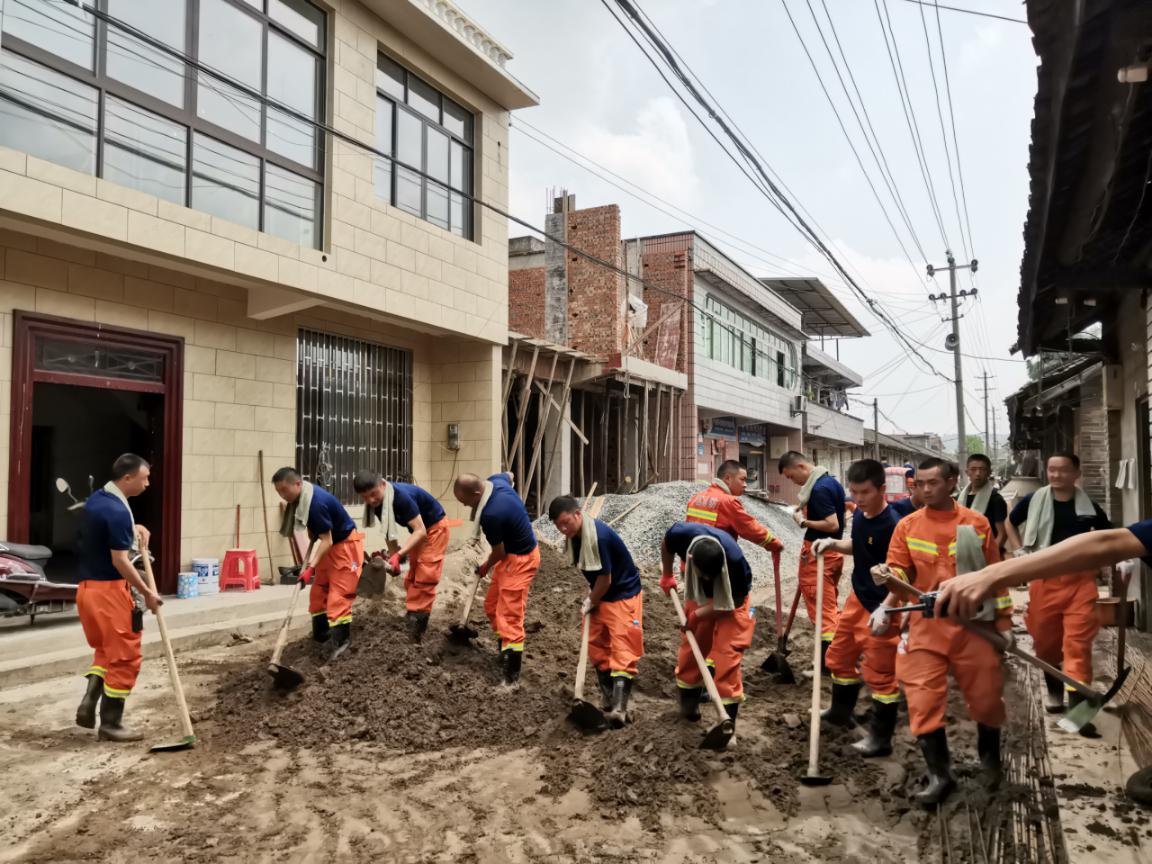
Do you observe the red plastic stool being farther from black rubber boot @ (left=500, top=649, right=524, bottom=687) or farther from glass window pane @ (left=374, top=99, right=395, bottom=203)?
glass window pane @ (left=374, top=99, right=395, bottom=203)

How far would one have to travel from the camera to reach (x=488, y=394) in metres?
11.9

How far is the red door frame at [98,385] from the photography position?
283 inches

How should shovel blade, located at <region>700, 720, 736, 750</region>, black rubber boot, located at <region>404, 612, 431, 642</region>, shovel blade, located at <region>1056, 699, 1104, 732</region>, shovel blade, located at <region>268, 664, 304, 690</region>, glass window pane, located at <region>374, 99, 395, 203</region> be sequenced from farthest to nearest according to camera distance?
glass window pane, located at <region>374, 99, 395, 203</region>
black rubber boot, located at <region>404, 612, 431, 642</region>
shovel blade, located at <region>268, 664, 304, 690</region>
shovel blade, located at <region>700, 720, 736, 750</region>
shovel blade, located at <region>1056, 699, 1104, 732</region>

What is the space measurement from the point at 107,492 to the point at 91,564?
0.44m

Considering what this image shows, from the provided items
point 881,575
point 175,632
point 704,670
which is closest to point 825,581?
point 704,670

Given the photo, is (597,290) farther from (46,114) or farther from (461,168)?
(46,114)

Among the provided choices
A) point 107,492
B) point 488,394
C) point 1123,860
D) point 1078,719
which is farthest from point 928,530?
point 488,394

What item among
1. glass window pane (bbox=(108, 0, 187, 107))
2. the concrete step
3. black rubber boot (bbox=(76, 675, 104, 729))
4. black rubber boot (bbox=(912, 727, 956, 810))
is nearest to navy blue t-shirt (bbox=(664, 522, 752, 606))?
black rubber boot (bbox=(912, 727, 956, 810))

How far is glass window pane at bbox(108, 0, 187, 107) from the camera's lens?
A: 756 cm

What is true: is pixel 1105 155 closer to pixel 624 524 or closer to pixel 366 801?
pixel 366 801

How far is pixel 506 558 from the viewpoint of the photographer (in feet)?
19.7

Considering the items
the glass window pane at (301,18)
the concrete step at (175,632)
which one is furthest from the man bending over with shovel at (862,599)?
the glass window pane at (301,18)

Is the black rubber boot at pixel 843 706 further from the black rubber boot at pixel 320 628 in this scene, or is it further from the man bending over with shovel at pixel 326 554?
the black rubber boot at pixel 320 628

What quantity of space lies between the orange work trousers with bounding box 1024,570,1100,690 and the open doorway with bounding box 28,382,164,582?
8.98m
